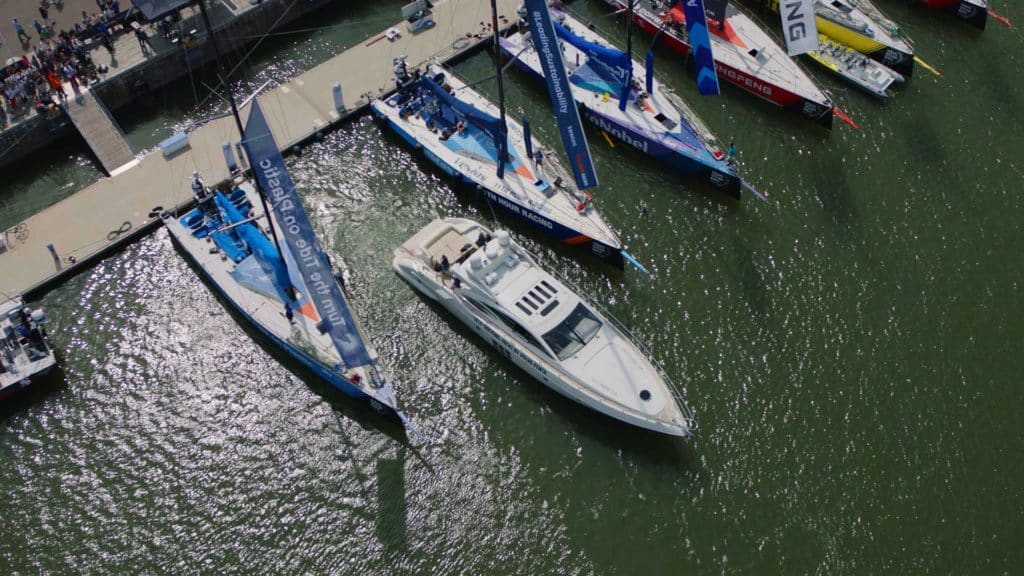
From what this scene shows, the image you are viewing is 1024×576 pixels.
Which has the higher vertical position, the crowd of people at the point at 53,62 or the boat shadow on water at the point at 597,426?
the crowd of people at the point at 53,62

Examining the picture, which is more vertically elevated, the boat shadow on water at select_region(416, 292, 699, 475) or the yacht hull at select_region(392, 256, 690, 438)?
the yacht hull at select_region(392, 256, 690, 438)

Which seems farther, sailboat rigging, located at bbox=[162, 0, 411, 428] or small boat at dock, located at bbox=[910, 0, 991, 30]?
small boat at dock, located at bbox=[910, 0, 991, 30]

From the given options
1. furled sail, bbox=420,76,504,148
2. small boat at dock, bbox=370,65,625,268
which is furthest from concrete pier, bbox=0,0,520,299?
furled sail, bbox=420,76,504,148

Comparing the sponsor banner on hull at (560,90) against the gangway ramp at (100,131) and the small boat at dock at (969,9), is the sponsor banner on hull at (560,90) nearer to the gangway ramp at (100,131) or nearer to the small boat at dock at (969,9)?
the gangway ramp at (100,131)

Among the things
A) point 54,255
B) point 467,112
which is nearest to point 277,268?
point 54,255

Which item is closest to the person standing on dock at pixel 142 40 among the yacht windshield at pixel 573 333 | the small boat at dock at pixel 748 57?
the small boat at dock at pixel 748 57

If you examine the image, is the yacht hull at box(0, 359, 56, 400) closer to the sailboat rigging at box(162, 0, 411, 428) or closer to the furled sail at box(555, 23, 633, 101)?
the sailboat rigging at box(162, 0, 411, 428)

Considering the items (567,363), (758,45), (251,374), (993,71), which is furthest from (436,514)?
(993,71)
